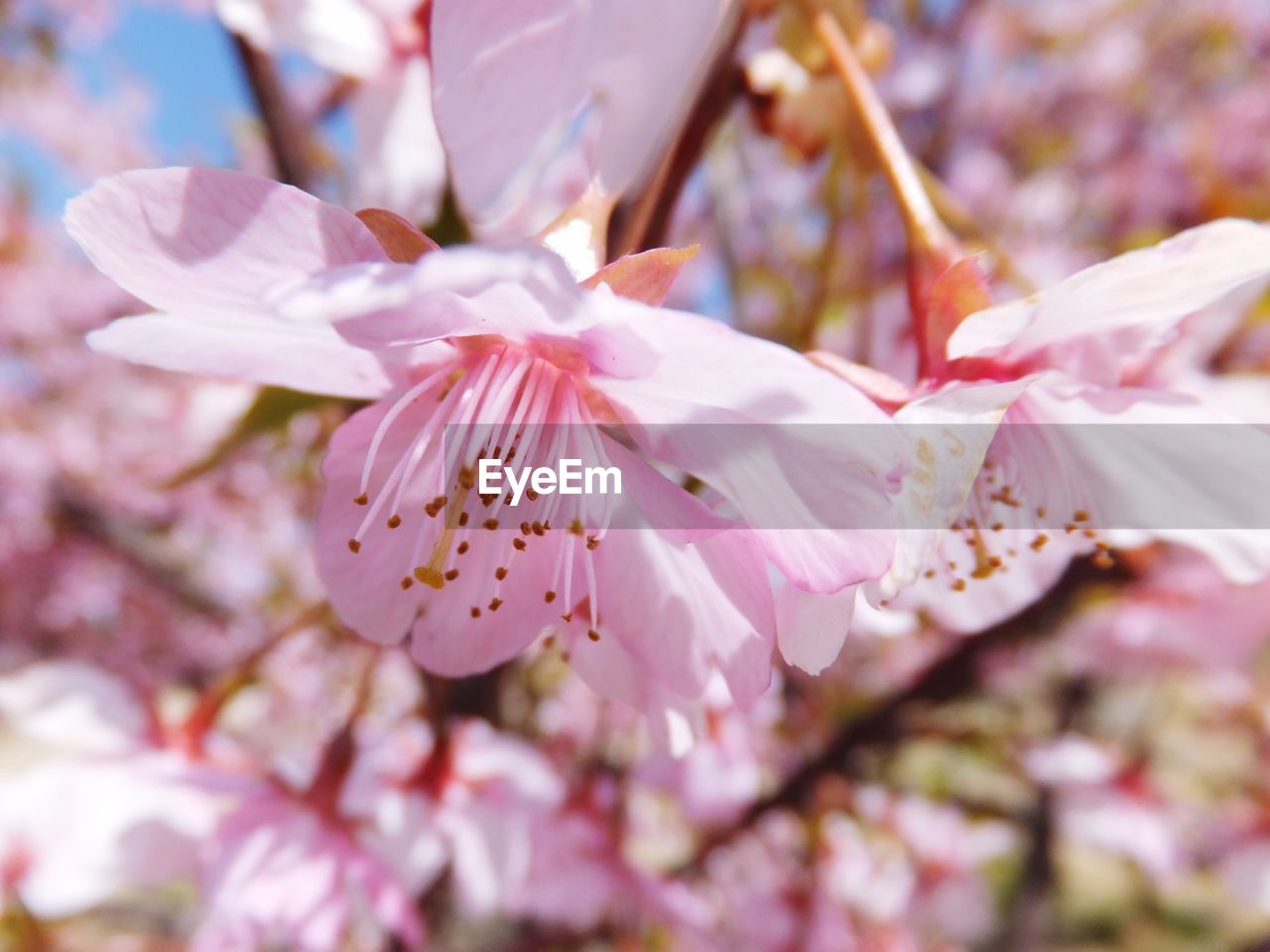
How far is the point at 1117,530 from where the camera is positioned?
0.43 meters

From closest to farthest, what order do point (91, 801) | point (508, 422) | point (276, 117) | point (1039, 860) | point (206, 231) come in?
point (206, 231) → point (508, 422) → point (91, 801) → point (276, 117) → point (1039, 860)

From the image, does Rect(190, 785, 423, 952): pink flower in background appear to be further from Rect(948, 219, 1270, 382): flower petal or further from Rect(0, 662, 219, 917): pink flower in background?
Rect(948, 219, 1270, 382): flower petal

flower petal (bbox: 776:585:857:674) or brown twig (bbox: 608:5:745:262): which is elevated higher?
brown twig (bbox: 608:5:745:262)

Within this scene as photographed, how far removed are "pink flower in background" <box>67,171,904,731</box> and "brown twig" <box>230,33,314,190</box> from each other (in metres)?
0.48

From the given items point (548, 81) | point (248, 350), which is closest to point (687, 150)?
point (548, 81)

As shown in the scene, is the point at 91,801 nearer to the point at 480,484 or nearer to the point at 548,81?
the point at 480,484

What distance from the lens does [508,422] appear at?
0.38m

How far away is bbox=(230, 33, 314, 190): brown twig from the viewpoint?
0.74 m

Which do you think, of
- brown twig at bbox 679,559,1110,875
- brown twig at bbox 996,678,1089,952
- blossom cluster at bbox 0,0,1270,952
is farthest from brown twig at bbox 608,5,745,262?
brown twig at bbox 996,678,1089,952

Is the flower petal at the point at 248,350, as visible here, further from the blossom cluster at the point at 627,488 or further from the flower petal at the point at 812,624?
the flower petal at the point at 812,624

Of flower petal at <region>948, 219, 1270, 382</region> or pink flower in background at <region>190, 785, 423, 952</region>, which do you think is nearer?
flower petal at <region>948, 219, 1270, 382</region>

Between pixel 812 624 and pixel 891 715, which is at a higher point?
pixel 812 624

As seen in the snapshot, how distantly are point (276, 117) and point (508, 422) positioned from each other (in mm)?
568

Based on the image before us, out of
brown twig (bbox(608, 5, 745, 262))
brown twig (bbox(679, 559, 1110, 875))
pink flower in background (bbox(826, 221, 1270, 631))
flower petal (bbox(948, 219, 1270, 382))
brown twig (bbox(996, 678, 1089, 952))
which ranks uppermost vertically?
brown twig (bbox(608, 5, 745, 262))
